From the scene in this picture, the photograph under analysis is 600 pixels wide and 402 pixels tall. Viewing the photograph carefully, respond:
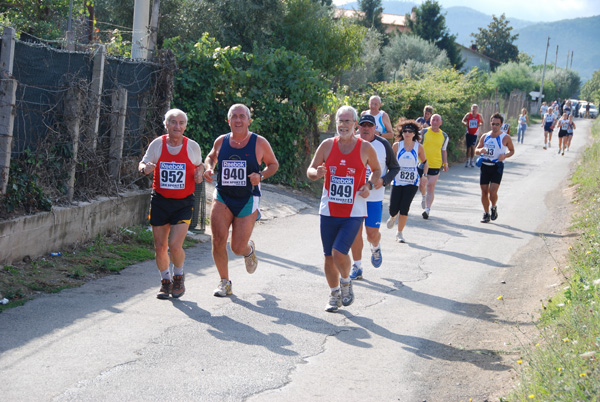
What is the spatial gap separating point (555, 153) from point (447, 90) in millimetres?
8601

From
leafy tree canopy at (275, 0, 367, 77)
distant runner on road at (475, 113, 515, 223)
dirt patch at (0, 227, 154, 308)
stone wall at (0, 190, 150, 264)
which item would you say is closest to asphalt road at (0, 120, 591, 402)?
dirt patch at (0, 227, 154, 308)

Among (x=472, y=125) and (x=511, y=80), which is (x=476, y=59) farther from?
(x=472, y=125)

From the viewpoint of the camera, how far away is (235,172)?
7.64 metres

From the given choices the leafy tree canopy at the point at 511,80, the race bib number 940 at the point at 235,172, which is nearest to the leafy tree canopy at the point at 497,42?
the leafy tree canopy at the point at 511,80

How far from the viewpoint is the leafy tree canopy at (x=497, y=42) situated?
113 meters

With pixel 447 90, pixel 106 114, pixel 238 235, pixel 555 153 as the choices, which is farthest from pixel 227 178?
pixel 555 153

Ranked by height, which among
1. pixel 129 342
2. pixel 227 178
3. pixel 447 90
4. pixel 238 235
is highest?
pixel 447 90

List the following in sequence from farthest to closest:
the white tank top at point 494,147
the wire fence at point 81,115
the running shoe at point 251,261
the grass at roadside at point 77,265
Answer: the white tank top at point 494,147, the wire fence at point 81,115, the running shoe at point 251,261, the grass at roadside at point 77,265

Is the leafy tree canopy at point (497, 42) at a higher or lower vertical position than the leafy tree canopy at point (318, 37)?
higher

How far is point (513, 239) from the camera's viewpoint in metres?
12.9

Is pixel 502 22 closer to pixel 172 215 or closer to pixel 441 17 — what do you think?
pixel 441 17

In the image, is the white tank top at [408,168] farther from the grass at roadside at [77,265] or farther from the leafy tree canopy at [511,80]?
the leafy tree canopy at [511,80]

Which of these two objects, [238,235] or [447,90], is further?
[447,90]

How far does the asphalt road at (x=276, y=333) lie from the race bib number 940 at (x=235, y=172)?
4.07ft
